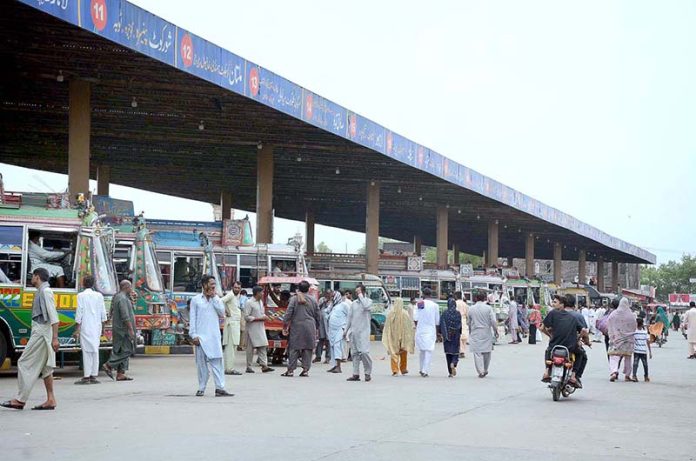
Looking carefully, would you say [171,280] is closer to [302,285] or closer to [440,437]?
[302,285]

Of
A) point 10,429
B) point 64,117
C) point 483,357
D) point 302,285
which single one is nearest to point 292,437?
point 10,429

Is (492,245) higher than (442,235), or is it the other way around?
(442,235)

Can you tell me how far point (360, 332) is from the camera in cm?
1869

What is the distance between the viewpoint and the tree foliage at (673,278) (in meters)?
157

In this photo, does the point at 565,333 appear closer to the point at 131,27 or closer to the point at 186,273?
the point at 131,27

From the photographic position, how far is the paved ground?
31.1ft

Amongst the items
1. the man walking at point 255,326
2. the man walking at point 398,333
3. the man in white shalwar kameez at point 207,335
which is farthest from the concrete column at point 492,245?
the man in white shalwar kameez at point 207,335

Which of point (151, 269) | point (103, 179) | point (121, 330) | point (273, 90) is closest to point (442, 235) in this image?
point (103, 179)

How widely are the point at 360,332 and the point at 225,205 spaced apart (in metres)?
40.3

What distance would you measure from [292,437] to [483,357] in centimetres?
1001

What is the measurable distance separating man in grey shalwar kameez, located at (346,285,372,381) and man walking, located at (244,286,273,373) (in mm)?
1776

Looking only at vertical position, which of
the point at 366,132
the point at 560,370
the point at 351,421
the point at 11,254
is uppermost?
the point at 366,132

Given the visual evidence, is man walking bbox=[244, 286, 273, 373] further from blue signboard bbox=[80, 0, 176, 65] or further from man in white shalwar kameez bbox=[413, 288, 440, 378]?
blue signboard bbox=[80, 0, 176, 65]

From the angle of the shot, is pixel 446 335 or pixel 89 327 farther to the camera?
pixel 446 335
